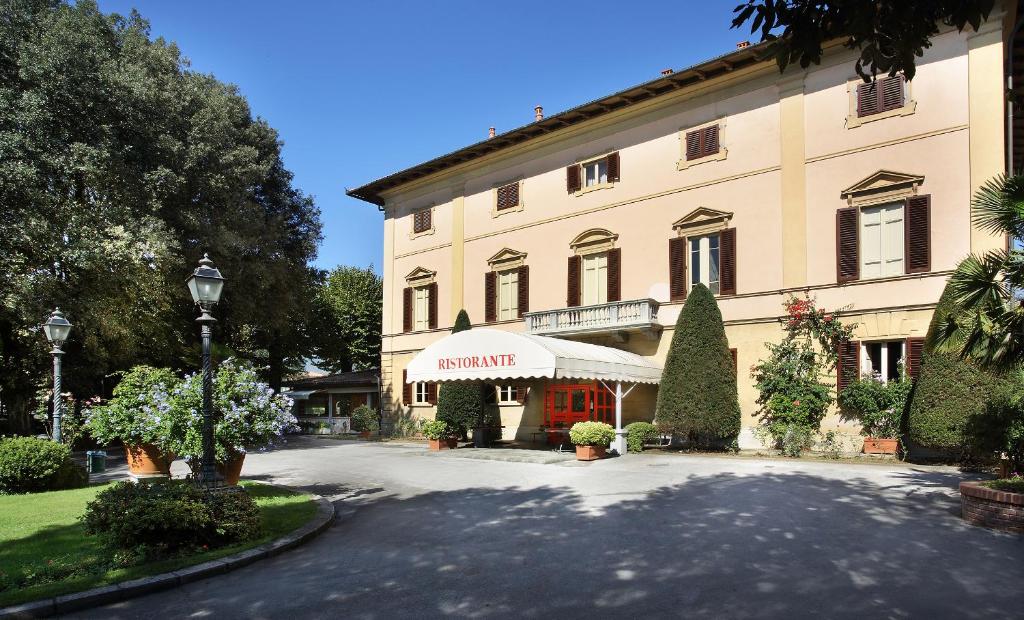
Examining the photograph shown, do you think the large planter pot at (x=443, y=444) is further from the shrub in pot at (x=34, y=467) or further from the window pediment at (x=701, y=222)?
the shrub in pot at (x=34, y=467)

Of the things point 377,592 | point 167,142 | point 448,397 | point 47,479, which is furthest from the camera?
point 448,397

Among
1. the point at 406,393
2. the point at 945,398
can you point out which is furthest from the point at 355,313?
the point at 945,398

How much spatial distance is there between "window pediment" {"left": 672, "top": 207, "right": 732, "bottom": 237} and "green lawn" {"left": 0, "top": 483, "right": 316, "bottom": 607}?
14.5m

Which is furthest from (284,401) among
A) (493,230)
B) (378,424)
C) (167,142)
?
(378,424)

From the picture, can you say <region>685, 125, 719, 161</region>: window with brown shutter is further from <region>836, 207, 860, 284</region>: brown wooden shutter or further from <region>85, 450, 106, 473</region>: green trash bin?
<region>85, 450, 106, 473</region>: green trash bin

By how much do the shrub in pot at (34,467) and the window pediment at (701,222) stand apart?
55.9 feet

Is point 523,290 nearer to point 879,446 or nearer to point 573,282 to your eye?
point 573,282

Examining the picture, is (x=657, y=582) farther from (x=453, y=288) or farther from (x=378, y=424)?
(x=378, y=424)

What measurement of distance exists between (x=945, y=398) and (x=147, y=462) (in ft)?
53.9

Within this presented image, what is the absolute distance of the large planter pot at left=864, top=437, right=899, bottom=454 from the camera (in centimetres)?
1677

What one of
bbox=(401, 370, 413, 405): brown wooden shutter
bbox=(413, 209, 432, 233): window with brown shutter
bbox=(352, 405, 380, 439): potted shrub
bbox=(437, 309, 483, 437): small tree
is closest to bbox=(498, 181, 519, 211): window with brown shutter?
bbox=(413, 209, 432, 233): window with brown shutter

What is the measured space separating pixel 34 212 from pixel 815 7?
18.7m

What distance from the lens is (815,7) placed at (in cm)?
572

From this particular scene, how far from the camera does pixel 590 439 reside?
675 inches
